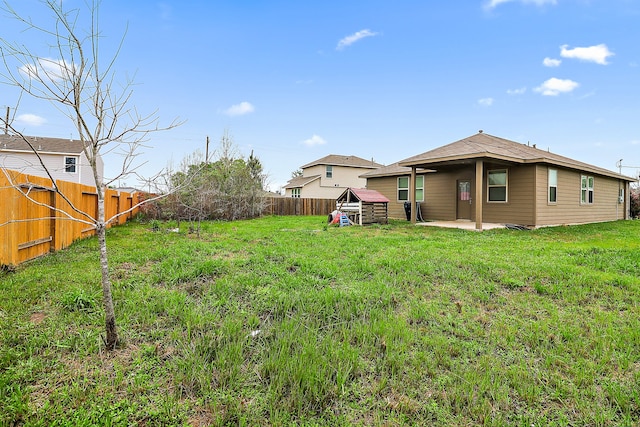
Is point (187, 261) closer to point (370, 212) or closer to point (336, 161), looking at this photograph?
point (370, 212)

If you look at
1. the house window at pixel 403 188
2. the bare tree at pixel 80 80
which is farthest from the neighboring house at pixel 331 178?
the bare tree at pixel 80 80

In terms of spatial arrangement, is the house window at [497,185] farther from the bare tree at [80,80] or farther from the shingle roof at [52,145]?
the shingle roof at [52,145]

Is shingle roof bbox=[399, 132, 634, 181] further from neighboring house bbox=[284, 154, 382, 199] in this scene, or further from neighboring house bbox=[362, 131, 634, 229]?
neighboring house bbox=[284, 154, 382, 199]

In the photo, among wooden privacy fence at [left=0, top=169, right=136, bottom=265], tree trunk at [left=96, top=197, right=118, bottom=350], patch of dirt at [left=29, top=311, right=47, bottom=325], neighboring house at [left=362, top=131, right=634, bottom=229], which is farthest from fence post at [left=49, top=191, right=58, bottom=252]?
neighboring house at [left=362, top=131, right=634, bottom=229]

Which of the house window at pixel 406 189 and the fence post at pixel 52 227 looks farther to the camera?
the house window at pixel 406 189

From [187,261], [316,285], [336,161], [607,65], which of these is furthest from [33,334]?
[336,161]

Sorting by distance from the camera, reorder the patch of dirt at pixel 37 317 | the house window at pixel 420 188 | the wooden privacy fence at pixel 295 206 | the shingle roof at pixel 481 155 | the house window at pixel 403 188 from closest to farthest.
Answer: the patch of dirt at pixel 37 317, the shingle roof at pixel 481 155, the house window at pixel 420 188, the house window at pixel 403 188, the wooden privacy fence at pixel 295 206

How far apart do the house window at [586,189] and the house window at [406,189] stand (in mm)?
6501

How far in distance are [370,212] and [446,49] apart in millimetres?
6785

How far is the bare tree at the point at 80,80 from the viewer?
7.48ft

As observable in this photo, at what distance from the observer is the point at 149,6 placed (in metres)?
5.32

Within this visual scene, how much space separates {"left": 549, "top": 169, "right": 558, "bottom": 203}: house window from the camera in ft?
37.5

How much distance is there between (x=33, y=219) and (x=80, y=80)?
5.40 feet

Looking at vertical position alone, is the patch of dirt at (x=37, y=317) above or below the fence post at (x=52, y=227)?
below
